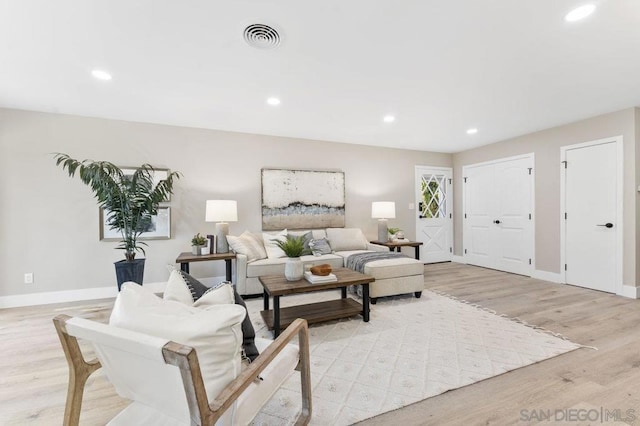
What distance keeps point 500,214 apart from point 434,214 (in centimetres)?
121

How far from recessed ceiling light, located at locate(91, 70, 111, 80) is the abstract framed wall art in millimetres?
2284

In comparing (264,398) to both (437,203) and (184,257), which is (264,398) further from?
(437,203)

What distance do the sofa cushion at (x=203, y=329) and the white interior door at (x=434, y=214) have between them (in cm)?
532

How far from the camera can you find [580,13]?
1.83 metres

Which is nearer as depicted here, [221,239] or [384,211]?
[221,239]

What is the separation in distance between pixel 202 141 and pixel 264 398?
3.89 meters

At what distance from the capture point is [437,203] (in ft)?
19.7

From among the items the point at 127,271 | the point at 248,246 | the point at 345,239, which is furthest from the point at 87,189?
the point at 345,239

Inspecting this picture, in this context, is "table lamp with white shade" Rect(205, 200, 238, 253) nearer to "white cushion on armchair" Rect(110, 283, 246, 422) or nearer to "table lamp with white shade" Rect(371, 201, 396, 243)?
"table lamp with white shade" Rect(371, 201, 396, 243)

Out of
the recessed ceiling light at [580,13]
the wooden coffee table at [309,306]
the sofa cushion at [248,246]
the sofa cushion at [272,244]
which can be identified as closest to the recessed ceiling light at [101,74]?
the sofa cushion at [248,246]

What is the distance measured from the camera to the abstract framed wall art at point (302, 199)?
4.57 meters

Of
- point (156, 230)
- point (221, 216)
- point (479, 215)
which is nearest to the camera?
point (221, 216)

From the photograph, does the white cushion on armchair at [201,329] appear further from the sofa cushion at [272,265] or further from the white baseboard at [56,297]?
the white baseboard at [56,297]

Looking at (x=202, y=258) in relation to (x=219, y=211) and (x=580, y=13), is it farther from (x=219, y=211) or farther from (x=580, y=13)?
(x=580, y=13)
